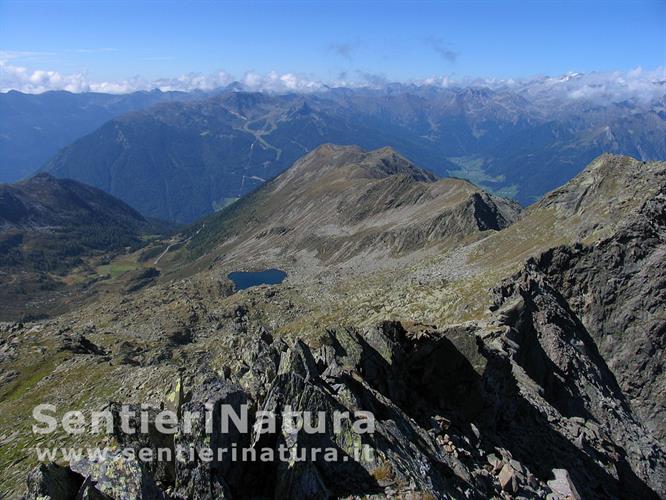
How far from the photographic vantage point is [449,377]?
32.2 metres

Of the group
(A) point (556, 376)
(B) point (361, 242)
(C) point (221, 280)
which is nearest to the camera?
(A) point (556, 376)

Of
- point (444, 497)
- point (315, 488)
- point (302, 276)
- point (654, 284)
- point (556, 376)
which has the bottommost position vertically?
point (302, 276)

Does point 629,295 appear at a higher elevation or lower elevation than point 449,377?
lower

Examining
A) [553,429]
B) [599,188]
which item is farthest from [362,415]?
[599,188]

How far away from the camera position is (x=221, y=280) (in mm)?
176125

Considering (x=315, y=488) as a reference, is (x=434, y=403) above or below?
below

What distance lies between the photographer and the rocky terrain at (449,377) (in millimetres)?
17859

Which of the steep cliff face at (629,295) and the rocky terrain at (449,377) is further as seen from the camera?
the steep cliff face at (629,295)

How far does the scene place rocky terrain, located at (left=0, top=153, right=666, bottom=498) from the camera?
58.6 feet

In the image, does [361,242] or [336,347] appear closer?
[336,347]

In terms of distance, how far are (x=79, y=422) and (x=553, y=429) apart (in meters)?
33.6

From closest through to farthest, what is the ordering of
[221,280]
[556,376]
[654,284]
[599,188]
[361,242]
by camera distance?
[556,376] < [654,284] < [599,188] < [221,280] < [361,242]

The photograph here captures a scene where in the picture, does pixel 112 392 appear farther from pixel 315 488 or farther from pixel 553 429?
pixel 553 429

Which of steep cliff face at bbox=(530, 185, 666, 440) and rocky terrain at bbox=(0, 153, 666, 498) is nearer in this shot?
rocky terrain at bbox=(0, 153, 666, 498)
